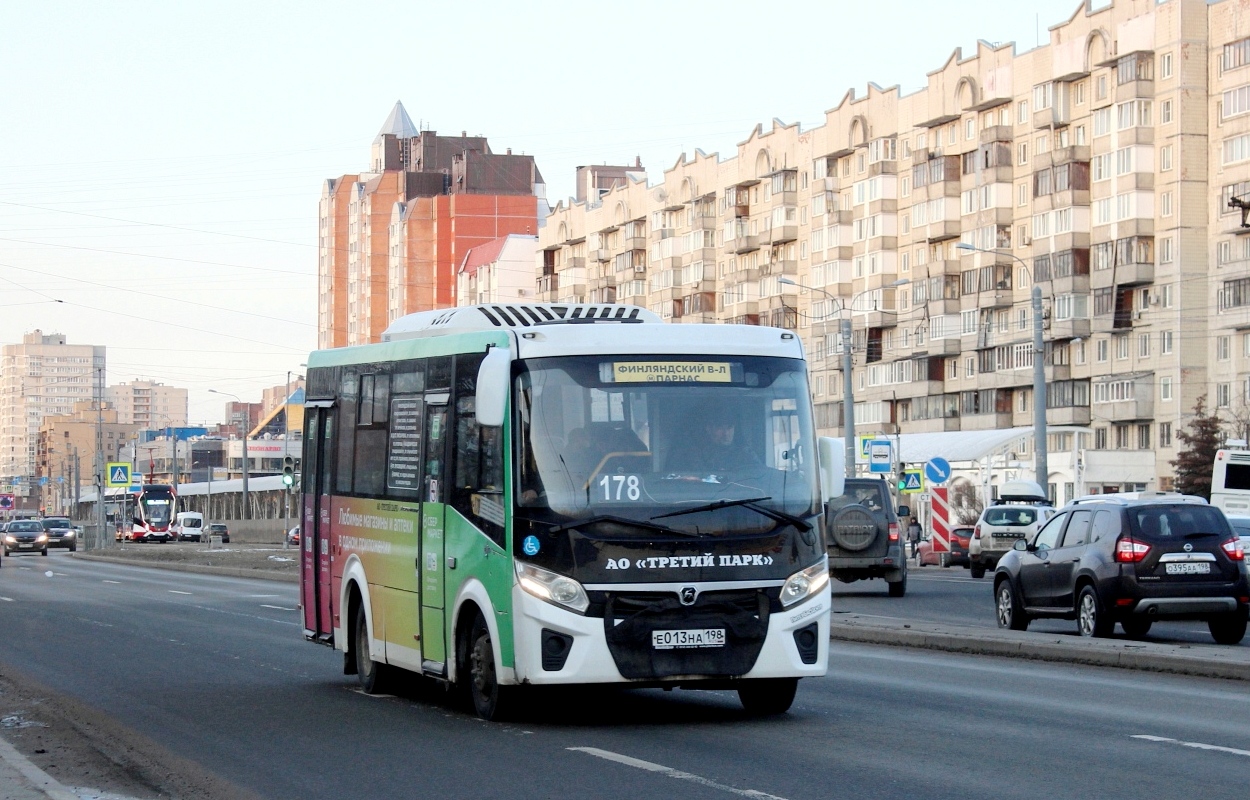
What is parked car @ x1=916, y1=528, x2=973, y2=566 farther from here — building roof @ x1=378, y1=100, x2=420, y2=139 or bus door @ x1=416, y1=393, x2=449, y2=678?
building roof @ x1=378, y1=100, x2=420, y2=139

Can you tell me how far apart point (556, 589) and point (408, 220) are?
14583 cm

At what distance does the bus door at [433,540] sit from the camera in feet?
42.8

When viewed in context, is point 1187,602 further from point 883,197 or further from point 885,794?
point 883,197

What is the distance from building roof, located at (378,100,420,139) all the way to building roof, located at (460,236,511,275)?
3041cm

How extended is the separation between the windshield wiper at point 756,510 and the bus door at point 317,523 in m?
4.75

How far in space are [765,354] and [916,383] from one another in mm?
82357

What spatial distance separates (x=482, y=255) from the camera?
144875 millimetres

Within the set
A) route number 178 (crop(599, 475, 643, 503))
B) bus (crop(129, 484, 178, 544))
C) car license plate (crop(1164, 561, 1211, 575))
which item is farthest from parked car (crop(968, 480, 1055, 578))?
bus (crop(129, 484, 178, 544))

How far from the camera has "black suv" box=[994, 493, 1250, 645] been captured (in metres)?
19.9

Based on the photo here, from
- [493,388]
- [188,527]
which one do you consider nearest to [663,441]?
[493,388]

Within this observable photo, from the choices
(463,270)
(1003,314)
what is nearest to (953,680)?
(1003,314)

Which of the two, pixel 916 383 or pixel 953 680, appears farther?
pixel 916 383

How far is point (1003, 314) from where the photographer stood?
8750 cm

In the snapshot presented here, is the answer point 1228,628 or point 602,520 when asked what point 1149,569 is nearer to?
point 1228,628
